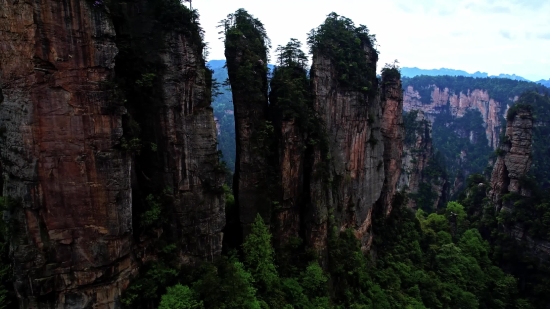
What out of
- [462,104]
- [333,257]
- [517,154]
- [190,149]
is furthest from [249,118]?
[462,104]

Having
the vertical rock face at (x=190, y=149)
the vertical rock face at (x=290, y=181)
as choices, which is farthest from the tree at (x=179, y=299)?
the vertical rock face at (x=290, y=181)

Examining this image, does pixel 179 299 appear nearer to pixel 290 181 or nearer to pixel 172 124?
pixel 172 124

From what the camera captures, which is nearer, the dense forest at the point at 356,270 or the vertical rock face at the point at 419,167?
the dense forest at the point at 356,270

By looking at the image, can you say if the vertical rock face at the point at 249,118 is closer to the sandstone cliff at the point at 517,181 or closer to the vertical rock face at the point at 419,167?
the sandstone cliff at the point at 517,181

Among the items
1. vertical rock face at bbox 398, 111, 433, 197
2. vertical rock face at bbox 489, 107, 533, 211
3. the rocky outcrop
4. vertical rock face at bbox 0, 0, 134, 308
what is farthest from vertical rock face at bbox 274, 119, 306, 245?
the rocky outcrop

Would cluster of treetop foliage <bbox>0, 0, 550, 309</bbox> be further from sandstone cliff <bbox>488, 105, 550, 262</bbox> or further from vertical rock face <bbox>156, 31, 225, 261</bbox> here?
vertical rock face <bbox>156, 31, 225, 261</bbox>

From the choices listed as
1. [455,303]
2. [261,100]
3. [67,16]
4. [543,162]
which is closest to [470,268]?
[455,303]

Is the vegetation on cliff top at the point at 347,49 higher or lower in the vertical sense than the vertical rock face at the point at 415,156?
higher
